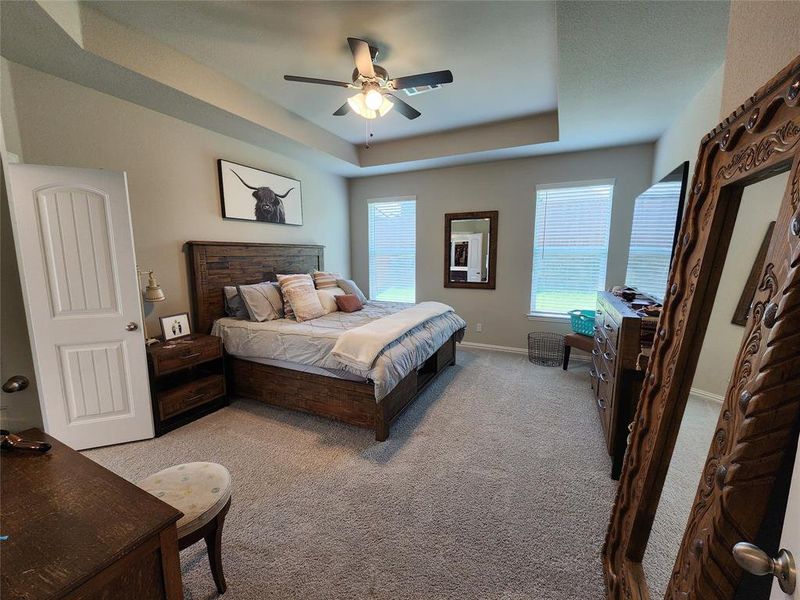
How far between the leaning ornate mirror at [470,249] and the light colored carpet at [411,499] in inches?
81.6

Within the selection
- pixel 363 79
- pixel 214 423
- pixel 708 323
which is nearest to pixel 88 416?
pixel 214 423

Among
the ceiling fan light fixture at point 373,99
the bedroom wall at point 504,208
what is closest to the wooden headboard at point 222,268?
the bedroom wall at point 504,208

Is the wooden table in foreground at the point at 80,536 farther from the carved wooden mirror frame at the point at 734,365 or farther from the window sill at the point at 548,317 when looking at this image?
the window sill at the point at 548,317

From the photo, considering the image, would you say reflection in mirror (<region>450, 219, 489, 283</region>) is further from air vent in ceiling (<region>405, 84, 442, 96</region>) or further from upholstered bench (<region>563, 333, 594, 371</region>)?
air vent in ceiling (<region>405, 84, 442, 96</region>)

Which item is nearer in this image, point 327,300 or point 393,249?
point 327,300

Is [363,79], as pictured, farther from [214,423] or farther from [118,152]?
[214,423]

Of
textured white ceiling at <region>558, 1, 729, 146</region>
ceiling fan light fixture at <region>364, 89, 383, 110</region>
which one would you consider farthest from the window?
ceiling fan light fixture at <region>364, 89, 383, 110</region>

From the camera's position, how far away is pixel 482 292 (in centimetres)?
476

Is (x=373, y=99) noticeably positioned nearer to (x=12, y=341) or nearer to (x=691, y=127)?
(x=12, y=341)

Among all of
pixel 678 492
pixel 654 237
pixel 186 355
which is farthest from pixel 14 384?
pixel 654 237

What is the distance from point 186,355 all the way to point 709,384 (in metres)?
3.32

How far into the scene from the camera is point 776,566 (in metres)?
0.50

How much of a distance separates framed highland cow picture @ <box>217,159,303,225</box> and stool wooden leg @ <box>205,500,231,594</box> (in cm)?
303

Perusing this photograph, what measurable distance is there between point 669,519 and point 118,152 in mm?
4160
